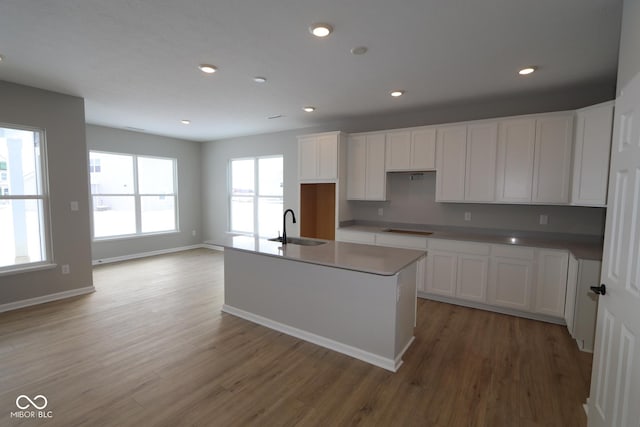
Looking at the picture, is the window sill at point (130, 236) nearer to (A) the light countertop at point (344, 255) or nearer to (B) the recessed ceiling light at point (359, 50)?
(A) the light countertop at point (344, 255)

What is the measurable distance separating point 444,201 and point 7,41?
485 centimetres

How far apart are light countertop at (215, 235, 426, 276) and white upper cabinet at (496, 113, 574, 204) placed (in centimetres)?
173

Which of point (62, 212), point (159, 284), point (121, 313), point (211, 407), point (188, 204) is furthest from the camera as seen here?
point (188, 204)

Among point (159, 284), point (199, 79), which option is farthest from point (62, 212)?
point (199, 79)

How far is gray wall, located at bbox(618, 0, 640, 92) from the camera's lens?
4.67ft

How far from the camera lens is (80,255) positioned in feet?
13.2

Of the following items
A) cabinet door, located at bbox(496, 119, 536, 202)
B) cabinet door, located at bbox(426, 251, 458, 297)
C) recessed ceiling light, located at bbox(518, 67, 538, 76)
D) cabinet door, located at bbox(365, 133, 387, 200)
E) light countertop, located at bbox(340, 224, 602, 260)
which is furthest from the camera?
cabinet door, located at bbox(365, 133, 387, 200)

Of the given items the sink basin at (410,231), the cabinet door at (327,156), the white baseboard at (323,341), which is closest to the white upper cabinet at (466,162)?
the sink basin at (410,231)

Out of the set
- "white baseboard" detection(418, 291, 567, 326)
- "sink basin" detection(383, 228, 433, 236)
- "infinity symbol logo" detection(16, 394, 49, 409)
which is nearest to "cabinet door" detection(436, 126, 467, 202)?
"sink basin" detection(383, 228, 433, 236)

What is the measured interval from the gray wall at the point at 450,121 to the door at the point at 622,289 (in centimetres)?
237

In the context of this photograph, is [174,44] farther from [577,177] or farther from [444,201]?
[577,177]

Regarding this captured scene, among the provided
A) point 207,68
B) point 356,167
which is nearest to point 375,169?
point 356,167

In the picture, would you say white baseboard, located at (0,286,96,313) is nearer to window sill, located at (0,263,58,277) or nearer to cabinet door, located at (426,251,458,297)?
window sill, located at (0,263,58,277)

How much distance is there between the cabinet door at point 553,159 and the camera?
321 cm
